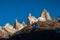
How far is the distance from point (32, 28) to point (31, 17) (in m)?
35.1

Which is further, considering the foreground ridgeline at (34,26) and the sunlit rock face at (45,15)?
the sunlit rock face at (45,15)

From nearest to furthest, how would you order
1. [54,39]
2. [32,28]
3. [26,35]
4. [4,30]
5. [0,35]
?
1. [54,39]
2. [26,35]
3. [32,28]
4. [0,35]
5. [4,30]

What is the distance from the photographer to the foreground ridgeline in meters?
138

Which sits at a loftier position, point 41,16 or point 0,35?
point 41,16

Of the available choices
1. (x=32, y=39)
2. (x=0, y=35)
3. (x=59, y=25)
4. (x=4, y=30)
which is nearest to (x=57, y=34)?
(x=32, y=39)

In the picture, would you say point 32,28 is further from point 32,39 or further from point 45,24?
point 32,39

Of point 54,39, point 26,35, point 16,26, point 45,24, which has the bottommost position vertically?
point 54,39

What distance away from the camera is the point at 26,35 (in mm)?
130375

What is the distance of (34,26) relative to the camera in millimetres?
140750

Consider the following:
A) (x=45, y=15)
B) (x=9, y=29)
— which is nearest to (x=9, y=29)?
(x=9, y=29)

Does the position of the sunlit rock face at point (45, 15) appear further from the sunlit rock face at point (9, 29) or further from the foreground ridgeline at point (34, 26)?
the sunlit rock face at point (9, 29)

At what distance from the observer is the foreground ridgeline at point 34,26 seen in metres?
138

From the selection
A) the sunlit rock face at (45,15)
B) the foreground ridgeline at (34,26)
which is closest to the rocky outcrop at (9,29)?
the foreground ridgeline at (34,26)

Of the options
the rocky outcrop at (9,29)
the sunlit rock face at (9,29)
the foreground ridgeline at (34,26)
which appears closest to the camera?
the foreground ridgeline at (34,26)
